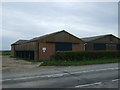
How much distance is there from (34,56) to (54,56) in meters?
3.70

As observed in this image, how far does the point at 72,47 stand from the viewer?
1195 inches

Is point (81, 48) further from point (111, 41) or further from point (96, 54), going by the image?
point (111, 41)

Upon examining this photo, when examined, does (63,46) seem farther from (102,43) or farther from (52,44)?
(102,43)

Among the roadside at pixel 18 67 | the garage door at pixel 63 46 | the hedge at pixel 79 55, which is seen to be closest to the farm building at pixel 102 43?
the garage door at pixel 63 46

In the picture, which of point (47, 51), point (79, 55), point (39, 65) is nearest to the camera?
point (39, 65)

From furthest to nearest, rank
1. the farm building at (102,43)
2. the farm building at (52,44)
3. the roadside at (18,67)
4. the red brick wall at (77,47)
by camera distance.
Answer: the farm building at (102,43) → the red brick wall at (77,47) → the farm building at (52,44) → the roadside at (18,67)

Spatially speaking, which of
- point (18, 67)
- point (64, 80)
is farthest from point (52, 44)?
point (64, 80)

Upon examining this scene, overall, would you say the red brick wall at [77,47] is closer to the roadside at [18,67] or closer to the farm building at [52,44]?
the farm building at [52,44]

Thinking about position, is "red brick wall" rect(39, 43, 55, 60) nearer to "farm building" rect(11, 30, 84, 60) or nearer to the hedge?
"farm building" rect(11, 30, 84, 60)

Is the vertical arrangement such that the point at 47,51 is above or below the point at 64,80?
above

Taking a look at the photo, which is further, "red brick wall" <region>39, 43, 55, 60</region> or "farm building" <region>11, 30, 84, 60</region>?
"farm building" <region>11, 30, 84, 60</region>

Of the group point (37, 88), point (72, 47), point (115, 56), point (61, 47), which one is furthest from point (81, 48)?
point (37, 88)

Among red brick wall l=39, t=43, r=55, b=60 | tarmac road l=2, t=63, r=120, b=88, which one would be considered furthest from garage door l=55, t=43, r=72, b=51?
tarmac road l=2, t=63, r=120, b=88

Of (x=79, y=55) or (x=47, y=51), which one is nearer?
(x=79, y=55)
